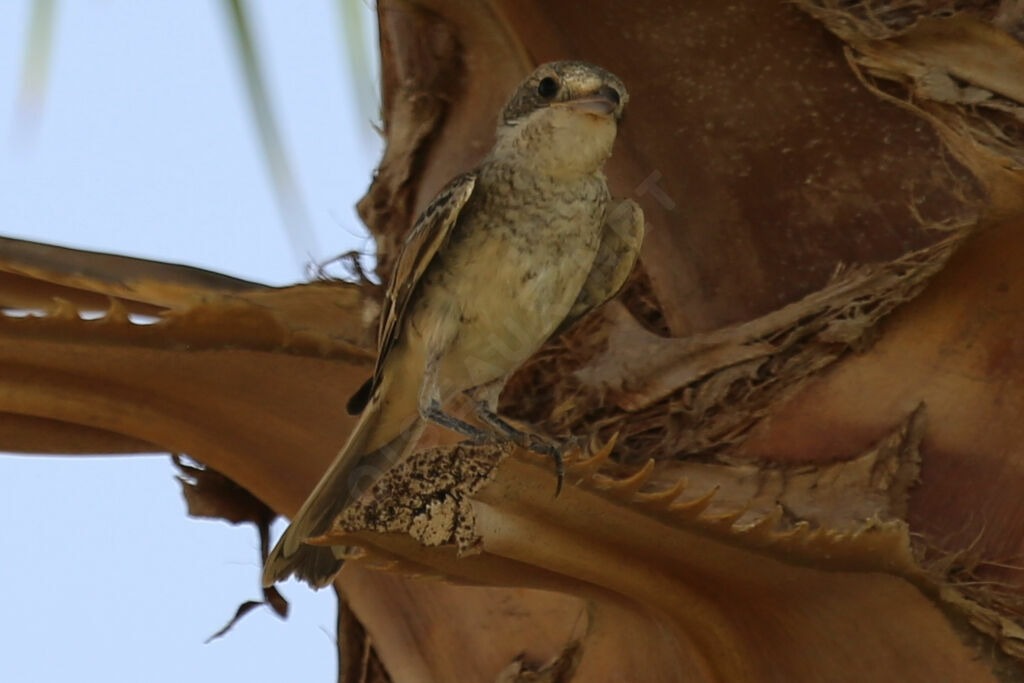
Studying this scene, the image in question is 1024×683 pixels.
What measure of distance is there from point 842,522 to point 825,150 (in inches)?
34.6

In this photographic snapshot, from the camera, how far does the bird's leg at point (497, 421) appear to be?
288cm

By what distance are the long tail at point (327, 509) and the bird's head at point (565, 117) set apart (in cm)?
67

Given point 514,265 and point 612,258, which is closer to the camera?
point 514,265

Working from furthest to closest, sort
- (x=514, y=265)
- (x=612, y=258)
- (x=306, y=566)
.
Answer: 1. (x=612, y=258)
2. (x=514, y=265)
3. (x=306, y=566)

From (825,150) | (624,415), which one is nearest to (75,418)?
(624,415)

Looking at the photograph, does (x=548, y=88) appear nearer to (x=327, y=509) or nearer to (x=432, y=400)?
(x=432, y=400)

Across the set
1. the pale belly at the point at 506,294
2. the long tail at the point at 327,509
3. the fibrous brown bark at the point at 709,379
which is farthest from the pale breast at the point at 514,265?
the long tail at the point at 327,509

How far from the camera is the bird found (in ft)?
10.6

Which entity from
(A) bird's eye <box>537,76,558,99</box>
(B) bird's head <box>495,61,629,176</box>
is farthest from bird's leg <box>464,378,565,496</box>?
(A) bird's eye <box>537,76,558,99</box>

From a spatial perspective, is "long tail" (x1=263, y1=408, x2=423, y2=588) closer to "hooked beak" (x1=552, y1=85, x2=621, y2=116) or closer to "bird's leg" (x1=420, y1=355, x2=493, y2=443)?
"bird's leg" (x1=420, y1=355, x2=493, y2=443)

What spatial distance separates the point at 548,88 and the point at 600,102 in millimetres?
222

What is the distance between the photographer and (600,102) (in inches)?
122

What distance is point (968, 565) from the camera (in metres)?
2.67

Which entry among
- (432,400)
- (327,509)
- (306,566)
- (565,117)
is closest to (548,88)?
(565,117)
